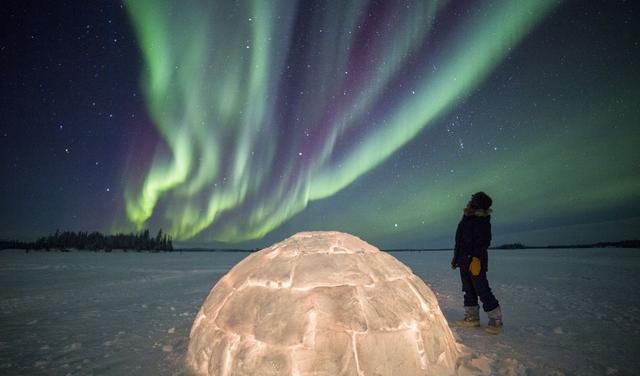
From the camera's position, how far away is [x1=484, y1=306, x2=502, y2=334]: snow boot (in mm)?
5336

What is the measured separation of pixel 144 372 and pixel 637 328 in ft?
28.4

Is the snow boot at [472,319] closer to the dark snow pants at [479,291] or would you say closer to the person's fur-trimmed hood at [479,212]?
the dark snow pants at [479,291]

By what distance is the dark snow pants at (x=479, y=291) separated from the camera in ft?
17.7

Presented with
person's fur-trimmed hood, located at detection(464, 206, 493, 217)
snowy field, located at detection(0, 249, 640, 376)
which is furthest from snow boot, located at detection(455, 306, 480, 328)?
person's fur-trimmed hood, located at detection(464, 206, 493, 217)

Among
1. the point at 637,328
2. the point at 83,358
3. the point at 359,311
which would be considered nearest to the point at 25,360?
the point at 83,358

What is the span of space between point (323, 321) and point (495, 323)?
13.1ft

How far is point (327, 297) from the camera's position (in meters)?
3.37

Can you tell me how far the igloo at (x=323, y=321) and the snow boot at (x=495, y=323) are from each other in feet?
5.13

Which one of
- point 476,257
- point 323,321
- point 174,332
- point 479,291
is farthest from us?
point 174,332

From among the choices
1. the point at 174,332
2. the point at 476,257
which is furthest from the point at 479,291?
the point at 174,332

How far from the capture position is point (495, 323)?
5422mm

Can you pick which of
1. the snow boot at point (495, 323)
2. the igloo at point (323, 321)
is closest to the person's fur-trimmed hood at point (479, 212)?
the snow boot at point (495, 323)

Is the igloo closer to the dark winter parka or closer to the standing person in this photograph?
the standing person

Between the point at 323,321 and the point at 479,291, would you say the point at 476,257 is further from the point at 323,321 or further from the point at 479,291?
the point at 323,321
